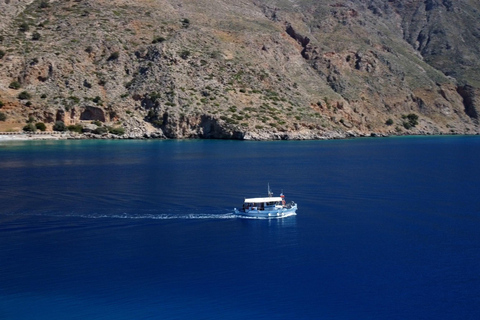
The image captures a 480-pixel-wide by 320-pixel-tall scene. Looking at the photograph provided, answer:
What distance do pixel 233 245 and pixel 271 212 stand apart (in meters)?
7.90

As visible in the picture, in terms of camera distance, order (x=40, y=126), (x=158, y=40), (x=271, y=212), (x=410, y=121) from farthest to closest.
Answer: (x=410, y=121)
(x=158, y=40)
(x=40, y=126)
(x=271, y=212)

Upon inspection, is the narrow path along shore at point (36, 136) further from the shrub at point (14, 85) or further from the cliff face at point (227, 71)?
the shrub at point (14, 85)

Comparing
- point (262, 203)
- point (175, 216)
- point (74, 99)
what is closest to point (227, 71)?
point (74, 99)

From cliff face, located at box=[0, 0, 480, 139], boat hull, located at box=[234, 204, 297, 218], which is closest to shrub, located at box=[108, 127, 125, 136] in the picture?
cliff face, located at box=[0, 0, 480, 139]

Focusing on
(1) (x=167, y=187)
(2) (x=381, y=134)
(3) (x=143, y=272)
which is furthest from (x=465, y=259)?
(2) (x=381, y=134)

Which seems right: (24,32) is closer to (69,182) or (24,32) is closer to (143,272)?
(69,182)

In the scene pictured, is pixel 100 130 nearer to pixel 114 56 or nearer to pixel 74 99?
pixel 74 99

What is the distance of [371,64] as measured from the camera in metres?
142

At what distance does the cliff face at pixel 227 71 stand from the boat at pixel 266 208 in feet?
216

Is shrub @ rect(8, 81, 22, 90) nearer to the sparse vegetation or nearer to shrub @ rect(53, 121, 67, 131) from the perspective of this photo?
shrub @ rect(53, 121, 67, 131)

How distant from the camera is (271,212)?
117 feet

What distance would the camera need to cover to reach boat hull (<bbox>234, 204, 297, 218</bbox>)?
35250 millimetres

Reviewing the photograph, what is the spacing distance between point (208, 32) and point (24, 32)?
39.5 meters

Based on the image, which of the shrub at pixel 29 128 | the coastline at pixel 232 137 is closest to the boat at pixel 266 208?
the coastline at pixel 232 137
